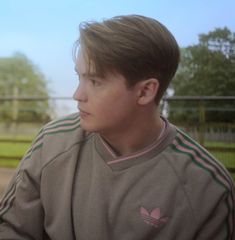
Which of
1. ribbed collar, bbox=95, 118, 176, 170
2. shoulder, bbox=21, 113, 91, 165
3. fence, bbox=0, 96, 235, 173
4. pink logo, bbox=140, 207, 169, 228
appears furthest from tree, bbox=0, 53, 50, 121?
pink logo, bbox=140, 207, 169, 228

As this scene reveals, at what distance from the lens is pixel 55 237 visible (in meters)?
0.91

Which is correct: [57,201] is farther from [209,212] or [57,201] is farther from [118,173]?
[209,212]

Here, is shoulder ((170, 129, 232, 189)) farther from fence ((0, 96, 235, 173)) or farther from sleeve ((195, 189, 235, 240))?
fence ((0, 96, 235, 173))

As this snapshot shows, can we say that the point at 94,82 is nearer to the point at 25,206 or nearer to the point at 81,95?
the point at 81,95

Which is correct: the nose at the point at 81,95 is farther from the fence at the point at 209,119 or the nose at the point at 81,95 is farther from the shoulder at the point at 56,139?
the fence at the point at 209,119

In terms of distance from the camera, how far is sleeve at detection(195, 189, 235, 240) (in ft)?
2.90

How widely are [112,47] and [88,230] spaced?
16.4 inches

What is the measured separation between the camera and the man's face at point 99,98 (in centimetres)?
87

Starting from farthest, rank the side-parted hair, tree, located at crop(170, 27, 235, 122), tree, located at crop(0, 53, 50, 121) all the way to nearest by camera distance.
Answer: tree, located at crop(0, 53, 50, 121)
tree, located at crop(170, 27, 235, 122)
the side-parted hair

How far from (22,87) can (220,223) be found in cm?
186

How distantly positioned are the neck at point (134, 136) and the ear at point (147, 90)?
4 cm

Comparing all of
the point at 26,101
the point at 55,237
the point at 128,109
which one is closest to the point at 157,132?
the point at 128,109

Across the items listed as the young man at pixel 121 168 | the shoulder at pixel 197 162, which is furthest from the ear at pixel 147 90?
the shoulder at pixel 197 162

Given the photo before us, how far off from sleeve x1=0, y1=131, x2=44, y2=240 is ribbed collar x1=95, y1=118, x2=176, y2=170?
0.53ft
